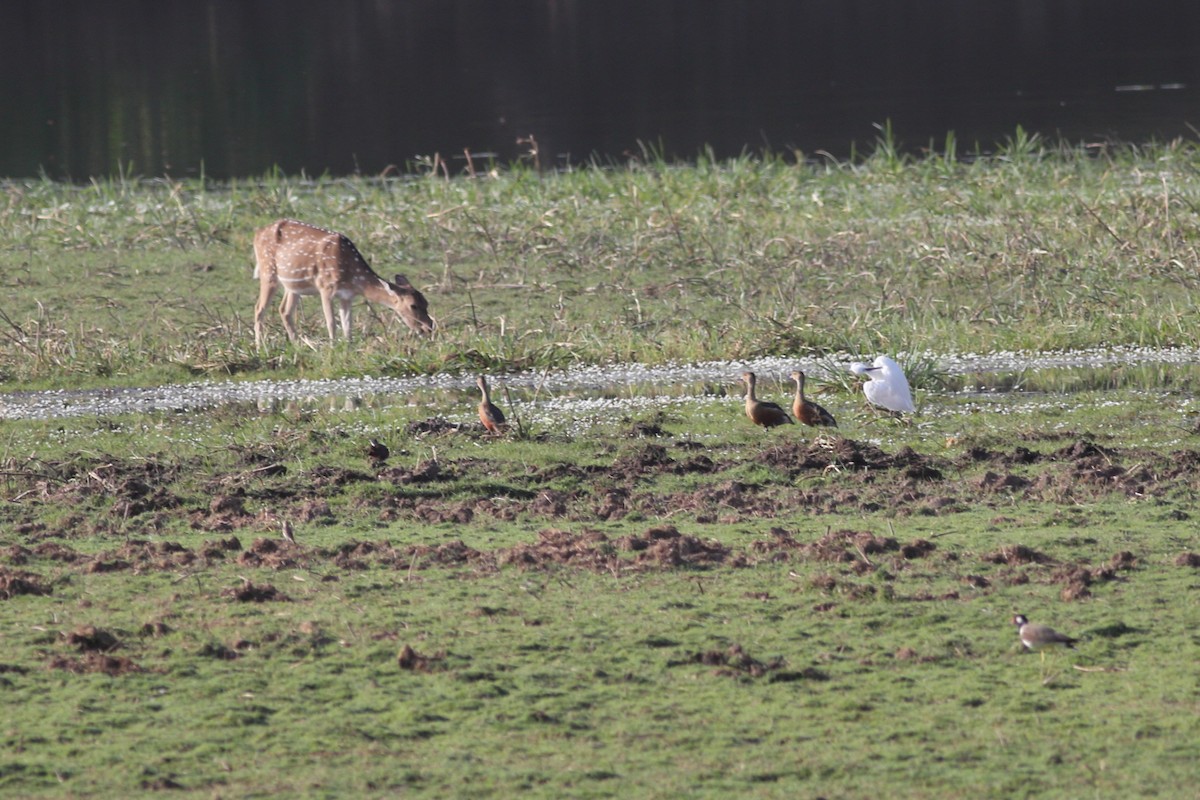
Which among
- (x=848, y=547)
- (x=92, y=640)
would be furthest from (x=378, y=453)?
(x=92, y=640)

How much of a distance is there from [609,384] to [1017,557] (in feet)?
15.9

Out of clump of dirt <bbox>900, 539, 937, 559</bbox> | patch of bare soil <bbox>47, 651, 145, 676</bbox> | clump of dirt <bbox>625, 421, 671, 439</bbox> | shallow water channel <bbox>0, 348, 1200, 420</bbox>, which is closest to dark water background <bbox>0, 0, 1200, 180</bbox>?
shallow water channel <bbox>0, 348, 1200, 420</bbox>

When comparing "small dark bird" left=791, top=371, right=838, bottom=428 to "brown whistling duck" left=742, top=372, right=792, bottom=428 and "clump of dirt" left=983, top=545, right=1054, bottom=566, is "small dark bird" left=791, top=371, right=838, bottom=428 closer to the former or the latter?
"brown whistling duck" left=742, top=372, right=792, bottom=428

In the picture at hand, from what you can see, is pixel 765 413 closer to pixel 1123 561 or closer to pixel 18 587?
pixel 1123 561

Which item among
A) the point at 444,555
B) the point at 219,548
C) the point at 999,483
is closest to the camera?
the point at 444,555

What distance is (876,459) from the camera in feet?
28.9

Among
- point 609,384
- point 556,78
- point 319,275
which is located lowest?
point 609,384

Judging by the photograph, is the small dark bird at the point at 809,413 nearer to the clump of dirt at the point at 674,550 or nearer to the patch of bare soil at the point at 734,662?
the clump of dirt at the point at 674,550

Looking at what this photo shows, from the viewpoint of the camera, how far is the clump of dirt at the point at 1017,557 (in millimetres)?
6887

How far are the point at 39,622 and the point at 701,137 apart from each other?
2115 cm

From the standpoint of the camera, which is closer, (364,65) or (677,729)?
(677,729)

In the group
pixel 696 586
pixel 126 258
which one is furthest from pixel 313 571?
pixel 126 258

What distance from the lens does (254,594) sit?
664 cm

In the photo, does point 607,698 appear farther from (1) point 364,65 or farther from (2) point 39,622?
(1) point 364,65
